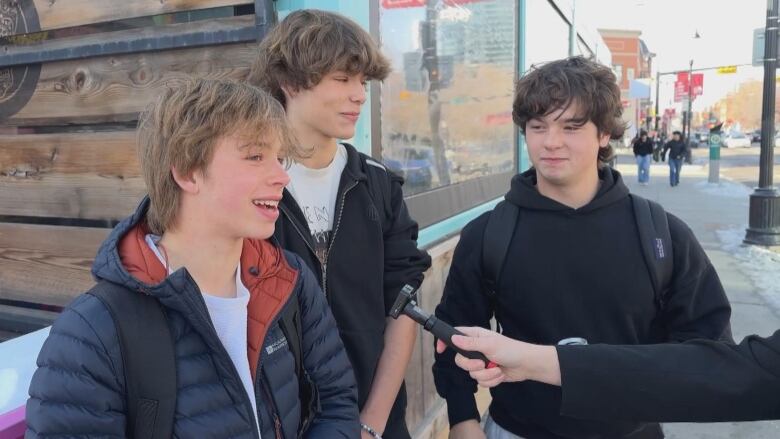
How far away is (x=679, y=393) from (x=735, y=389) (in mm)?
124

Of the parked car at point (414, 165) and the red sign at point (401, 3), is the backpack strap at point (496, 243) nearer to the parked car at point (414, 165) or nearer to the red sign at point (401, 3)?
the parked car at point (414, 165)

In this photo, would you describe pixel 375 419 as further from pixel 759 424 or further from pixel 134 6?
pixel 759 424

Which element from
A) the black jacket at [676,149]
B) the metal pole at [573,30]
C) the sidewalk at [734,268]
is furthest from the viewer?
the black jacket at [676,149]

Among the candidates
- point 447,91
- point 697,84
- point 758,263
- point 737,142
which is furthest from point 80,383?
point 737,142

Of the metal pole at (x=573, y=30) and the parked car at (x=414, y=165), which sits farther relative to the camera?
the metal pole at (x=573, y=30)

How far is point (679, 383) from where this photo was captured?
150cm

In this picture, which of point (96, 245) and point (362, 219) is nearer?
point (362, 219)

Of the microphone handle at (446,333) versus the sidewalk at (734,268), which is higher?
the microphone handle at (446,333)

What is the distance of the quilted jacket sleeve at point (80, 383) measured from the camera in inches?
45.1

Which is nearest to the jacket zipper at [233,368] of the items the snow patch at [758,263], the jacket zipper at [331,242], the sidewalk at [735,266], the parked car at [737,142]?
the jacket zipper at [331,242]

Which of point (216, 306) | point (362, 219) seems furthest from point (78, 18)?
point (216, 306)

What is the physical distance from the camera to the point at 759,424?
13.1 feet

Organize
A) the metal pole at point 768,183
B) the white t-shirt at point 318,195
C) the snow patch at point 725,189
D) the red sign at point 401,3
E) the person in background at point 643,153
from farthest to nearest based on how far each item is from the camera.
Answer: the person in background at point 643,153
the snow patch at point 725,189
the metal pole at point 768,183
the red sign at point 401,3
the white t-shirt at point 318,195

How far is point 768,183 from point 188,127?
10.2 metres
